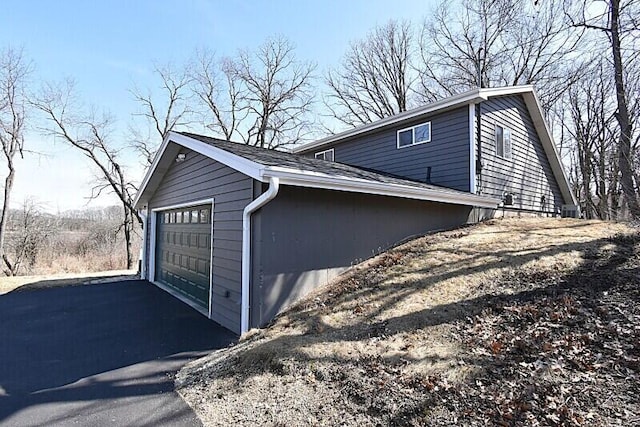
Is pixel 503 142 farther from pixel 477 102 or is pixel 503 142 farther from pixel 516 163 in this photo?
pixel 477 102

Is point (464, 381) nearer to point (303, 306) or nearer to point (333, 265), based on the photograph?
point (303, 306)

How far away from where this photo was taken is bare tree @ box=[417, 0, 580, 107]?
60.2ft

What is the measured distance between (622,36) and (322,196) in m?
11.4

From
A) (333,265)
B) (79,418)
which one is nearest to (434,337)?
(333,265)

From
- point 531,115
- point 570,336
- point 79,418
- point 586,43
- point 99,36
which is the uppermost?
point 586,43

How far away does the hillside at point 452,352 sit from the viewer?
2.64 m

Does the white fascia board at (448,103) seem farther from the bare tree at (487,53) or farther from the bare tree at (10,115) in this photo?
the bare tree at (10,115)

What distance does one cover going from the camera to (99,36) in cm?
1053

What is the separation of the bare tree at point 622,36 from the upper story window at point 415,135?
223 inches

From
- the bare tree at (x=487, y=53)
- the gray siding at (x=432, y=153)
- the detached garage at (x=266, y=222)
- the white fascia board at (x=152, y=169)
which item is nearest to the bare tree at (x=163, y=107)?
the white fascia board at (x=152, y=169)

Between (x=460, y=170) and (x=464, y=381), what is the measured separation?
23.9 feet

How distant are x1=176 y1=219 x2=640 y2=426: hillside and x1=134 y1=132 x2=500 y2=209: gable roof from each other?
156 centimetres

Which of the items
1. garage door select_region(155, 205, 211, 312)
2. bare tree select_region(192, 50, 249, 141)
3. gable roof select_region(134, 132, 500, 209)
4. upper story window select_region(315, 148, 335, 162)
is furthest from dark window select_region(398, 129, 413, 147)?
bare tree select_region(192, 50, 249, 141)

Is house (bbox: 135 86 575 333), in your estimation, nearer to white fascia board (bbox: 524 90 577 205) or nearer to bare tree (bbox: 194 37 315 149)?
white fascia board (bbox: 524 90 577 205)
